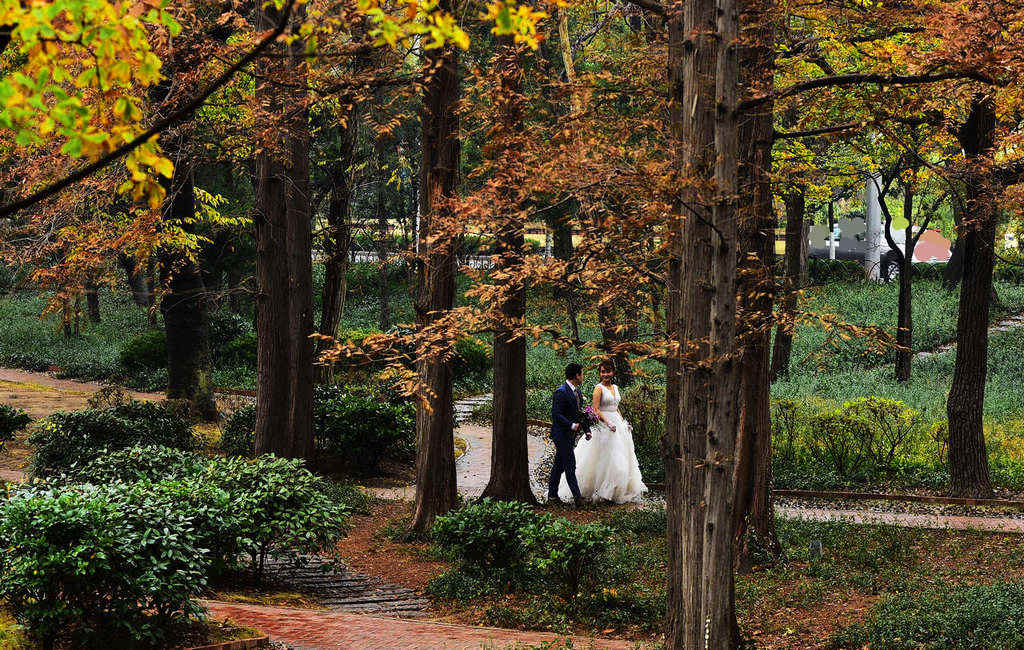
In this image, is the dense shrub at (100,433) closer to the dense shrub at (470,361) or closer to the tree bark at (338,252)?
the tree bark at (338,252)

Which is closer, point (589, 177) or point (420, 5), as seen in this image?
point (420, 5)

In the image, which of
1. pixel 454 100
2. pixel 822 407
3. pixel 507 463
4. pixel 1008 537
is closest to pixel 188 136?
pixel 454 100

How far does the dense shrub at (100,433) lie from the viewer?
13.3 metres

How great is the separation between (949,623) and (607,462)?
6.93 meters

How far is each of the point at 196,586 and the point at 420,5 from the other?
431 cm

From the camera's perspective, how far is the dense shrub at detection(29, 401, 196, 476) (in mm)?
13344

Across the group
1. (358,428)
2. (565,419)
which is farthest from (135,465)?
(565,419)

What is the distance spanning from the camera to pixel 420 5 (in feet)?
12.8

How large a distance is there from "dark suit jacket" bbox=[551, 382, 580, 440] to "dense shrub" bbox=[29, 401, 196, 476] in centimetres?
599

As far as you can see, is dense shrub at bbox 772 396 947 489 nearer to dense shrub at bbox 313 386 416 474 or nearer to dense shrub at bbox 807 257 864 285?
dense shrub at bbox 313 386 416 474

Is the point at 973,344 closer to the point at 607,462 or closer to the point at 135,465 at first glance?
the point at 607,462

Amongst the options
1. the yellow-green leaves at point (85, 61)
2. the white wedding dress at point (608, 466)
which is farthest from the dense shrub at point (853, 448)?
the yellow-green leaves at point (85, 61)

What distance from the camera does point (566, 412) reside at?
42.6ft

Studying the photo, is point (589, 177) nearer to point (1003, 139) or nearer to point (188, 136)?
point (1003, 139)
